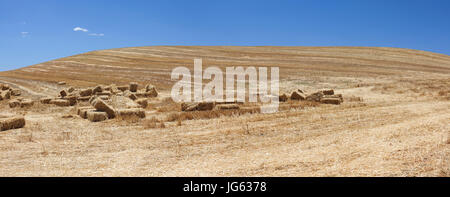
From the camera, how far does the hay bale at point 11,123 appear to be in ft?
33.2

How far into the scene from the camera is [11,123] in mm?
10328

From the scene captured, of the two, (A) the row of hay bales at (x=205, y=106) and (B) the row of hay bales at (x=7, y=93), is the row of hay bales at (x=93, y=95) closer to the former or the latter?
(B) the row of hay bales at (x=7, y=93)

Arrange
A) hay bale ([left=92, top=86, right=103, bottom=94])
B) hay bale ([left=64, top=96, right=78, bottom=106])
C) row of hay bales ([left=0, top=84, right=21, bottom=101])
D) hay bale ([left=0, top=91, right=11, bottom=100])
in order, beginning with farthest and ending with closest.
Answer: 1. hay bale ([left=92, top=86, right=103, bottom=94])
2. row of hay bales ([left=0, top=84, right=21, bottom=101])
3. hay bale ([left=0, top=91, right=11, bottom=100])
4. hay bale ([left=64, top=96, right=78, bottom=106])

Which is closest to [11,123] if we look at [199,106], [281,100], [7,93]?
[199,106]

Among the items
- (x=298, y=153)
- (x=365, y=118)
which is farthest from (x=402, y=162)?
(x=365, y=118)

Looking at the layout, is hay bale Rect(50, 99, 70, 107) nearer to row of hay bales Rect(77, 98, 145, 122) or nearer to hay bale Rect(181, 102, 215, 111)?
row of hay bales Rect(77, 98, 145, 122)

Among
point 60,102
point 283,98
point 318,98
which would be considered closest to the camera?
point 318,98

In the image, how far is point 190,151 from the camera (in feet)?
24.5

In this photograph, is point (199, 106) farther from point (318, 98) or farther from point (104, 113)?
point (318, 98)

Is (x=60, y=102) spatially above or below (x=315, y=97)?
below

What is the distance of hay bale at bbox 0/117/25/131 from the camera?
10123 mm

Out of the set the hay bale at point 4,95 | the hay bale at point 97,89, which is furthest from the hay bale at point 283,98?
the hay bale at point 4,95

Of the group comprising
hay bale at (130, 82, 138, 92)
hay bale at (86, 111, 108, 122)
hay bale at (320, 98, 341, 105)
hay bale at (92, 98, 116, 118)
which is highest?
hay bale at (130, 82, 138, 92)

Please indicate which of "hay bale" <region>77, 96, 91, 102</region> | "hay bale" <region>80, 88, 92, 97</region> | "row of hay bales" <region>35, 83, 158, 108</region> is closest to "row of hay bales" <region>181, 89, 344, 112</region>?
"row of hay bales" <region>35, 83, 158, 108</region>
